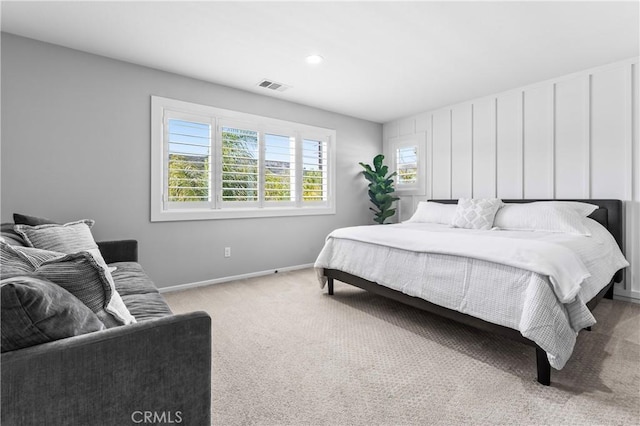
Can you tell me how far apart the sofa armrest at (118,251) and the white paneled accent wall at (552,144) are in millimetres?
4038

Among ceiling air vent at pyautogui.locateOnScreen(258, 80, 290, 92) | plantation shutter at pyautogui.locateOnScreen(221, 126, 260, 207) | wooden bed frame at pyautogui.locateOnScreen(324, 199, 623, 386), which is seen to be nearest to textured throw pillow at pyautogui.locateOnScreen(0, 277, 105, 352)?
wooden bed frame at pyautogui.locateOnScreen(324, 199, 623, 386)

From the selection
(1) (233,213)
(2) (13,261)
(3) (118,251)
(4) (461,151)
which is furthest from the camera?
(4) (461,151)

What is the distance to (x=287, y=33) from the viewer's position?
103 inches

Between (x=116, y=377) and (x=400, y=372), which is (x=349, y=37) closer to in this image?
(x=400, y=372)

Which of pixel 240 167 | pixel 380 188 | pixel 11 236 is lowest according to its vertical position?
pixel 11 236

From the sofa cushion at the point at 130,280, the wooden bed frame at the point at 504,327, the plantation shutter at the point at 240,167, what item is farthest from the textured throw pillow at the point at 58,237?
the wooden bed frame at the point at 504,327

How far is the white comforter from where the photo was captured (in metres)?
1.73

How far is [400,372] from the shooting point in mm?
1835

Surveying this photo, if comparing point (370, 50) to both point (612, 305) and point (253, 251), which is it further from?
point (612, 305)

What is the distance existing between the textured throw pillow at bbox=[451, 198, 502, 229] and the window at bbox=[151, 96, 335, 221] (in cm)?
195

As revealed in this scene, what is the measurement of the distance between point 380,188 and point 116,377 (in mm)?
4630

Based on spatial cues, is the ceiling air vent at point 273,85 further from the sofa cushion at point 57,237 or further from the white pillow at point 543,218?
the white pillow at point 543,218

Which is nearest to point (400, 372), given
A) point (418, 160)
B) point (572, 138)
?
point (572, 138)

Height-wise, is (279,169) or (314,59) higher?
(314,59)
